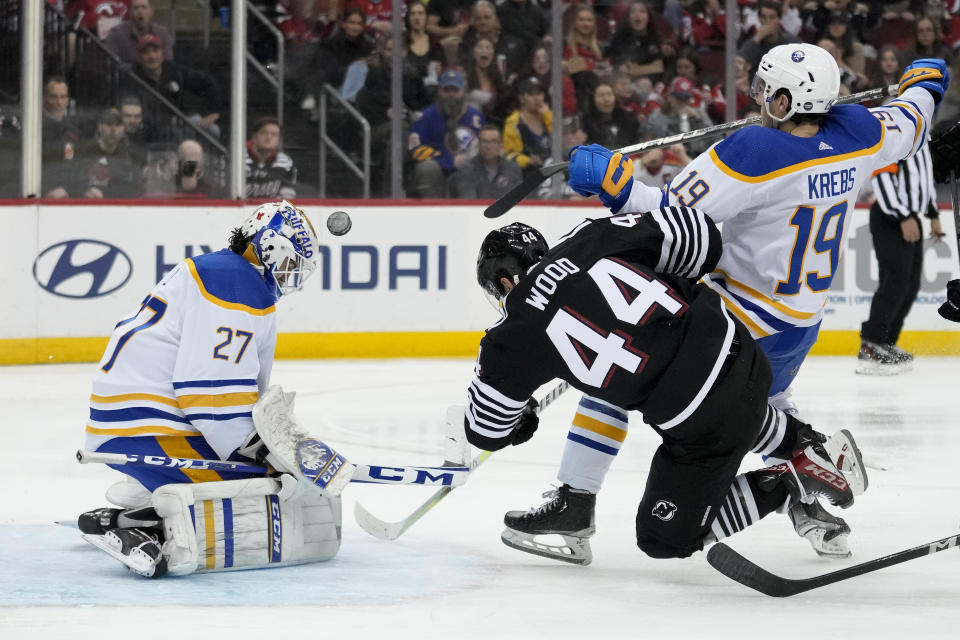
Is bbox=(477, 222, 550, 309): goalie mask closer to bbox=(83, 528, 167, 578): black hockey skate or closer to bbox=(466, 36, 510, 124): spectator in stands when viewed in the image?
bbox=(83, 528, 167, 578): black hockey skate

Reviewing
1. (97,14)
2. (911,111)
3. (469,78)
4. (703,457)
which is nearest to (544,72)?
(469,78)

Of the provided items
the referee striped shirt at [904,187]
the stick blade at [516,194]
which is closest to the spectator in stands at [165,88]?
the referee striped shirt at [904,187]

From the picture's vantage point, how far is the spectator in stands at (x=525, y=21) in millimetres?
7676

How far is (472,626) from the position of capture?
2.50 meters

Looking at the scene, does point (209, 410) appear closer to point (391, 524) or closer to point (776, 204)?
point (391, 524)

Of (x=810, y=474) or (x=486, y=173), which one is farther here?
(x=486, y=173)

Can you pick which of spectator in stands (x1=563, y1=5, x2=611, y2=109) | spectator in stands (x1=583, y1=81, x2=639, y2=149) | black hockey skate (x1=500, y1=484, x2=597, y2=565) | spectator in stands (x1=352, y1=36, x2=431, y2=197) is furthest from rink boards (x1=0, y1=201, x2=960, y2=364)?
black hockey skate (x1=500, y1=484, x2=597, y2=565)

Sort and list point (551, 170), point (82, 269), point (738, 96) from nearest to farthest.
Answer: point (551, 170), point (82, 269), point (738, 96)

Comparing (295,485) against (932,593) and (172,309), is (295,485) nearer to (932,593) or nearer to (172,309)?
(172,309)

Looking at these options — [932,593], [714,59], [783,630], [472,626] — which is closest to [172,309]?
[472,626]

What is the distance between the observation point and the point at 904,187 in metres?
6.73

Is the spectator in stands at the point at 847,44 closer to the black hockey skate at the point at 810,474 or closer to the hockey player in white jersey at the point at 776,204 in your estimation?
the hockey player in white jersey at the point at 776,204

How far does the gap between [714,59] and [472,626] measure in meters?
5.87

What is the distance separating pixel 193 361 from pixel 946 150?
65.1 inches
